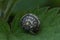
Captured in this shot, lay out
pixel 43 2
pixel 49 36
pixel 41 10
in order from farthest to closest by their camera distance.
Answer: pixel 43 2
pixel 41 10
pixel 49 36

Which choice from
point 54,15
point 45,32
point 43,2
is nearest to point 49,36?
point 45,32

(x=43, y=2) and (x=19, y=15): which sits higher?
(x=43, y=2)

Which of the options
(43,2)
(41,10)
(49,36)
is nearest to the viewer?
(49,36)

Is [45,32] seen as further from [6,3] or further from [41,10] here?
[6,3]

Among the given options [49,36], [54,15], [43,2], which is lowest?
[49,36]

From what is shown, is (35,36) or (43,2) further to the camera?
(43,2)

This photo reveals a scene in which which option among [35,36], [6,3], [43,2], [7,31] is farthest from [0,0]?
[43,2]
